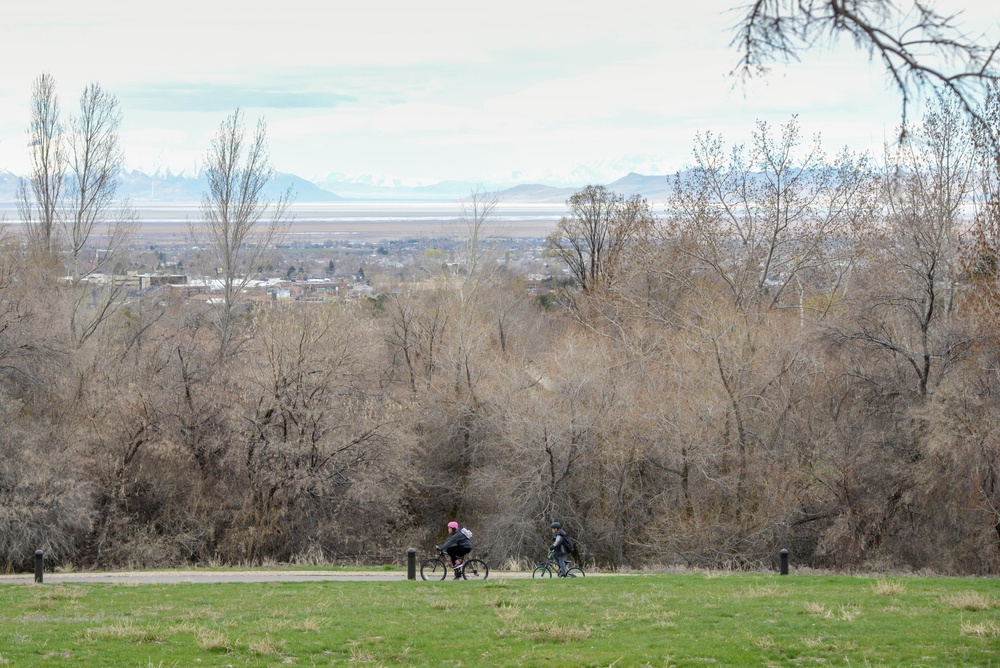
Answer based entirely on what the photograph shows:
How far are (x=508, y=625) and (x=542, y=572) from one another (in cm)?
993

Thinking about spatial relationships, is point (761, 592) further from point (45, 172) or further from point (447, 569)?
point (45, 172)

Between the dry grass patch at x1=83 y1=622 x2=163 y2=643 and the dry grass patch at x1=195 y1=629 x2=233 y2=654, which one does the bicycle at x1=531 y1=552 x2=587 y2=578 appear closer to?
the dry grass patch at x1=195 y1=629 x2=233 y2=654

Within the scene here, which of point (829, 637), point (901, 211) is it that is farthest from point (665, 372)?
point (829, 637)

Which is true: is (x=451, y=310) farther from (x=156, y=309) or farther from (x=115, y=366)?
(x=156, y=309)

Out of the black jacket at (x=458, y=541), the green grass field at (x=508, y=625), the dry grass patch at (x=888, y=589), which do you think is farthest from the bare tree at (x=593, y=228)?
the green grass field at (x=508, y=625)

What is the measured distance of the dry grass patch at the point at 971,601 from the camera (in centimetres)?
1584

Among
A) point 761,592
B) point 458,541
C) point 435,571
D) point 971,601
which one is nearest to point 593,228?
point 435,571

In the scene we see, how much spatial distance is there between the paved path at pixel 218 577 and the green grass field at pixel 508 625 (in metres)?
2.24

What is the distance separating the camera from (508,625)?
1455 centimetres

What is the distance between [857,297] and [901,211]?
3602mm

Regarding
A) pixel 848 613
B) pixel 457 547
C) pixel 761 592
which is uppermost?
pixel 848 613

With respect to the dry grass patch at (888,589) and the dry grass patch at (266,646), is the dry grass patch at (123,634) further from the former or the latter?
the dry grass patch at (888,589)

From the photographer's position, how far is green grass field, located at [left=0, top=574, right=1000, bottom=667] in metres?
12.3

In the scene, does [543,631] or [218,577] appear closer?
[543,631]
